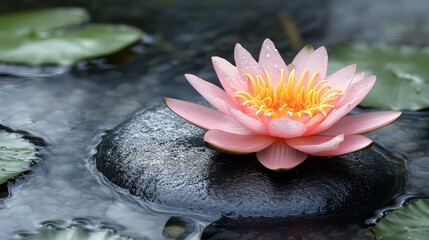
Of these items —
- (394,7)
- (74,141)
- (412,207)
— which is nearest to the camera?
(412,207)

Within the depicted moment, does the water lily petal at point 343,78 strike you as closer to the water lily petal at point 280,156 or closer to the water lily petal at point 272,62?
the water lily petal at point 272,62

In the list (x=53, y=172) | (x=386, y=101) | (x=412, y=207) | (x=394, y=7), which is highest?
(x=394, y=7)

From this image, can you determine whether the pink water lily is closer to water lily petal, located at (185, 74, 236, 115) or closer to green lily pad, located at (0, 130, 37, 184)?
water lily petal, located at (185, 74, 236, 115)

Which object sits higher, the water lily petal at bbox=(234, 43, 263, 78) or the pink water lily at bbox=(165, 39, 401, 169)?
the water lily petal at bbox=(234, 43, 263, 78)

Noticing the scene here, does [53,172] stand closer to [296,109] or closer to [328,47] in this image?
[296,109]

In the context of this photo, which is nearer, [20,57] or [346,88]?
[346,88]

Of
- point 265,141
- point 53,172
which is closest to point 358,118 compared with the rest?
point 265,141

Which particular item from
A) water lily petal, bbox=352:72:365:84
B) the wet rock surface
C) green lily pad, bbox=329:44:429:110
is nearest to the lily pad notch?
the wet rock surface
